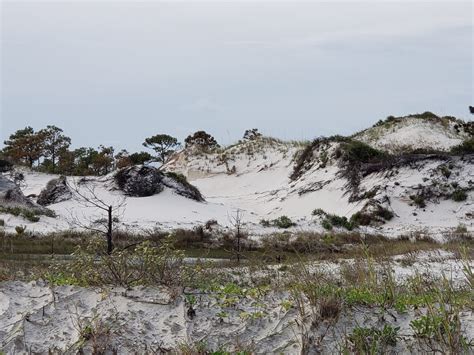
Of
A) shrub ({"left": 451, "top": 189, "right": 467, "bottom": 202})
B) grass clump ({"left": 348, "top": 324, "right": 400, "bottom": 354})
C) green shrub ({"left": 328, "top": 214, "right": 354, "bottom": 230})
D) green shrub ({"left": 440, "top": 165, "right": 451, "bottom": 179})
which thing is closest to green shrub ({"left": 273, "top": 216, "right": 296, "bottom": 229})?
green shrub ({"left": 328, "top": 214, "right": 354, "bottom": 230})

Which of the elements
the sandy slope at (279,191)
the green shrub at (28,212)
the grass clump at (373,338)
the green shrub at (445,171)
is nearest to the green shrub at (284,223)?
the sandy slope at (279,191)

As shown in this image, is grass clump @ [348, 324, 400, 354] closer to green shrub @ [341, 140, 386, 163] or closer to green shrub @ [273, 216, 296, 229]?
green shrub @ [273, 216, 296, 229]

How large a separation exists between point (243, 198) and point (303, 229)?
11921mm

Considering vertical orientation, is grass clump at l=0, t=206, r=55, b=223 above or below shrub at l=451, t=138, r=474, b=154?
below

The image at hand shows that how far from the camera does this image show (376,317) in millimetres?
4707

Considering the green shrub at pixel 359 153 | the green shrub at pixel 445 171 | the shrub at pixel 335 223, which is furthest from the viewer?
the green shrub at pixel 359 153

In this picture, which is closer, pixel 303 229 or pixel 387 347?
pixel 387 347

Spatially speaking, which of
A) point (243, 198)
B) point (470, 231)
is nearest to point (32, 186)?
point (243, 198)

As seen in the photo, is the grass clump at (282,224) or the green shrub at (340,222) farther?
the grass clump at (282,224)

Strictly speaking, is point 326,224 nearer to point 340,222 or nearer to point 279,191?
point 340,222

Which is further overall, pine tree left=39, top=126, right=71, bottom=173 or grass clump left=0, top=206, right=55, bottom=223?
pine tree left=39, top=126, right=71, bottom=173

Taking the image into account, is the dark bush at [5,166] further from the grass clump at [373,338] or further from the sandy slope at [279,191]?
the grass clump at [373,338]

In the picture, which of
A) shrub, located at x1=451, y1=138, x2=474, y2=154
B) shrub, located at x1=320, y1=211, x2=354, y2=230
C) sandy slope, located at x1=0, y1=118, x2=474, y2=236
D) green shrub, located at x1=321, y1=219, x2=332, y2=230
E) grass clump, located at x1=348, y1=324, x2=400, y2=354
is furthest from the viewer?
shrub, located at x1=451, y1=138, x2=474, y2=154

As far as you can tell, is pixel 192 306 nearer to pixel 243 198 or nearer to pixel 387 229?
pixel 387 229
